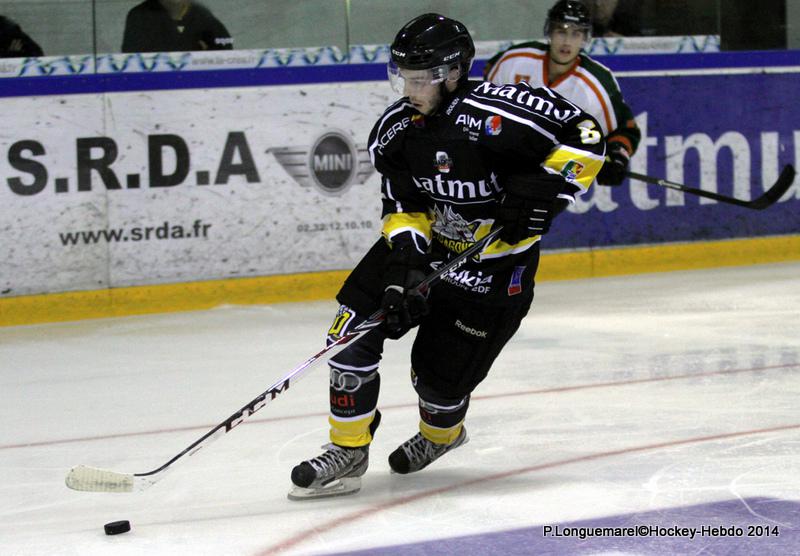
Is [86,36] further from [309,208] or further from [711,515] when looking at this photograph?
[711,515]

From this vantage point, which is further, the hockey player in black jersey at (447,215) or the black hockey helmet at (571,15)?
the black hockey helmet at (571,15)

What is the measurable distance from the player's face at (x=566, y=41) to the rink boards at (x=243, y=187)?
4.06ft

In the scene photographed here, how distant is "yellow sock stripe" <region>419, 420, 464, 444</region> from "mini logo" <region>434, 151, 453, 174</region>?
0.64 meters

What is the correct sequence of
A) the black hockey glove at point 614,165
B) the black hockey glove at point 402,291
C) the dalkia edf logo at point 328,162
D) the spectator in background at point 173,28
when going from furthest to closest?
the dalkia edf logo at point 328,162 → the spectator in background at point 173,28 → the black hockey glove at point 614,165 → the black hockey glove at point 402,291

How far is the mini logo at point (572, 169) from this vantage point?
315cm

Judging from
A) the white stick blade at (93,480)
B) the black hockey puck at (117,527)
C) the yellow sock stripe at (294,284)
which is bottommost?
the yellow sock stripe at (294,284)

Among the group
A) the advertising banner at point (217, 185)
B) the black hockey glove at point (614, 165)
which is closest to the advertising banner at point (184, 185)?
the advertising banner at point (217, 185)

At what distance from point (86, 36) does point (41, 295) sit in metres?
1.12

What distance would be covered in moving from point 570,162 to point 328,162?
3.26 metres

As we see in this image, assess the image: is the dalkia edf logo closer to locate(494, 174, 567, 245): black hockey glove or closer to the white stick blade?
locate(494, 174, 567, 245): black hockey glove

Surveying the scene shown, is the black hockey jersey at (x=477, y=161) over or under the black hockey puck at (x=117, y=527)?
over

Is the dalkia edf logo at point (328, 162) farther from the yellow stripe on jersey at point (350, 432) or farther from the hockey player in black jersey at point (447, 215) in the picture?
the yellow stripe on jersey at point (350, 432)

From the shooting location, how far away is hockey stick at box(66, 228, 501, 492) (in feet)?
9.76

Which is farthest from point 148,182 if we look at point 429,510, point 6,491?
point 429,510
